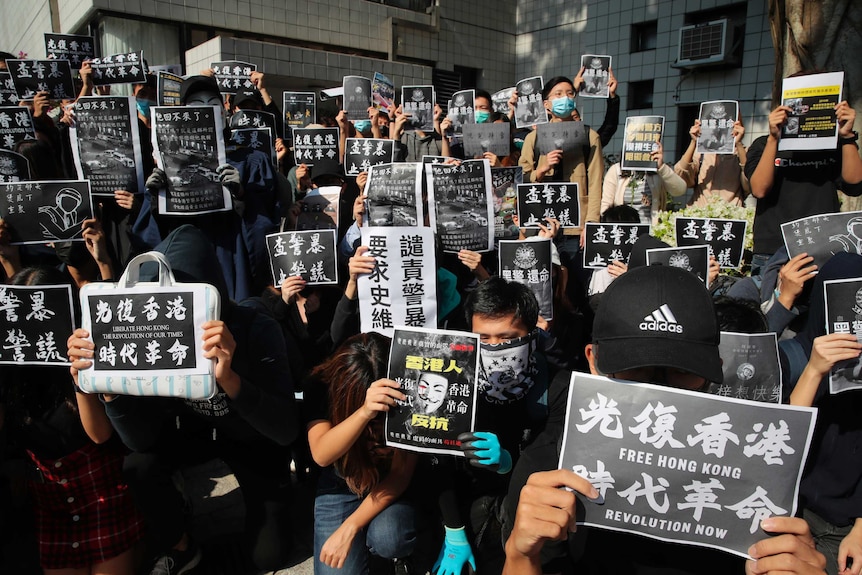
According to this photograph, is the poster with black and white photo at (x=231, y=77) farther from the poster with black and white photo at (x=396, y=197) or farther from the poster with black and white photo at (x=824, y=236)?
the poster with black and white photo at (x=824, y=236)

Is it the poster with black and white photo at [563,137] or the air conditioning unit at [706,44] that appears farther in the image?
the air conditioning unit at [706,44]

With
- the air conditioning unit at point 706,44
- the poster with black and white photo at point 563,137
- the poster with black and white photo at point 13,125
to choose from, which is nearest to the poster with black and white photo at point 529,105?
the poster with black and white photo at point 563,137

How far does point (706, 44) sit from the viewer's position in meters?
12.3

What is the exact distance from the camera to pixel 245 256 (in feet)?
14.8

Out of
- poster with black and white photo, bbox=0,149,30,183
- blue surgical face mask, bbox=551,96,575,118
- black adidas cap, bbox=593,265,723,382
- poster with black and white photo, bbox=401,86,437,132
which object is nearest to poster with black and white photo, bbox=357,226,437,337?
black adidas cap, bbox=593,265,723,382

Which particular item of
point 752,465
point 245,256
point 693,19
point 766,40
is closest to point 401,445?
point 752,465

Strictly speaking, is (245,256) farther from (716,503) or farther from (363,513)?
(716,503)

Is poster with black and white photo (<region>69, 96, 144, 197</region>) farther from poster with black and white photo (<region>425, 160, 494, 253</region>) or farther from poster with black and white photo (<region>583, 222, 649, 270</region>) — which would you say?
poster with black and white photo (<region>583, 222, 649, 270</region>)

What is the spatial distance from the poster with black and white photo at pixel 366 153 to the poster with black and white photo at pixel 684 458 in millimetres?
4301

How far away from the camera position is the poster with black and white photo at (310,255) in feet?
12.6

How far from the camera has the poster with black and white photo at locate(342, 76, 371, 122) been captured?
7.23 m

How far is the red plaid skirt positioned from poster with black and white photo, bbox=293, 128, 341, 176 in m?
3.93

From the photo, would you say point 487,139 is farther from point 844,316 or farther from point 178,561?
point 178,561

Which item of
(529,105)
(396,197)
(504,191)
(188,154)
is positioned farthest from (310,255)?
(529,105)
